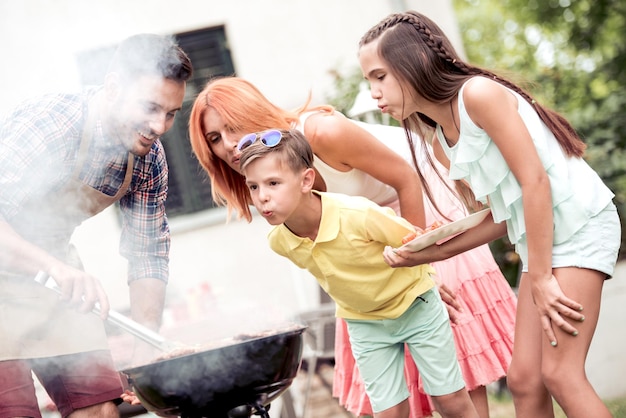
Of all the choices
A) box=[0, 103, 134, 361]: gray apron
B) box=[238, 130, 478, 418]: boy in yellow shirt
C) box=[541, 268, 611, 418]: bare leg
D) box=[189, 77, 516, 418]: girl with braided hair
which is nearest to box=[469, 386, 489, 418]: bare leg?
box=[189, 77, 516, 418]: girl with braided hair

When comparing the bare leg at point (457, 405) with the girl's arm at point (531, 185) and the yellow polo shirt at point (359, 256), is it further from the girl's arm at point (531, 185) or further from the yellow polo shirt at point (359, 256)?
the girl's arm at point (531, 185)

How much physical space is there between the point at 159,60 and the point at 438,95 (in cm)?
94

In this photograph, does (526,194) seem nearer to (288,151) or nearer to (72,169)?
(288,151)


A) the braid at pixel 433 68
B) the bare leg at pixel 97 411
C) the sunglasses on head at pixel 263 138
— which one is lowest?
the bare leg at pixel 97 411

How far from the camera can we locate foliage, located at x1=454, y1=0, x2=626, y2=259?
235 inches

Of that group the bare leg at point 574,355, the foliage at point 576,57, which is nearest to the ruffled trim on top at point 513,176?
the bare leg at point 574,355

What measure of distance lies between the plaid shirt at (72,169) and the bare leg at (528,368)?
129 cm

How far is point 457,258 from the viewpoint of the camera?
3027 millimetres

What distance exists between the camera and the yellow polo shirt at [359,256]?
2.53 m

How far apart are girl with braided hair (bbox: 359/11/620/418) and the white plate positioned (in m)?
0.04

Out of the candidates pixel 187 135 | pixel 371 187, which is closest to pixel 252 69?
pixel 187 135

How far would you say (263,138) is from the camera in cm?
252

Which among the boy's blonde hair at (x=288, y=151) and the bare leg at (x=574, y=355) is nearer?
the bare leg at (x=574, y=355)

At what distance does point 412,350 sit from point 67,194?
4.27 feet
